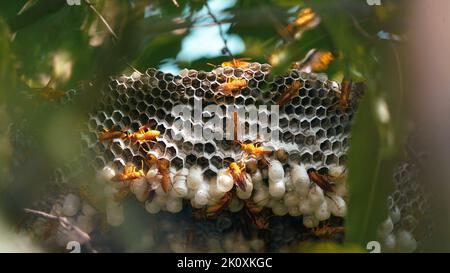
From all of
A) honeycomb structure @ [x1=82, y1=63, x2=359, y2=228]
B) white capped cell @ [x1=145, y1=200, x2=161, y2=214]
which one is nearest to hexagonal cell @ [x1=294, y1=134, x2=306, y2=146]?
honeycomb structure @ [x1=82, y1=63, x2=359, y2=228]

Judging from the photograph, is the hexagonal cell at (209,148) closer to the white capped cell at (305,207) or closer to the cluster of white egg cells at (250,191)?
the cluster of white egg cells at (250,191)

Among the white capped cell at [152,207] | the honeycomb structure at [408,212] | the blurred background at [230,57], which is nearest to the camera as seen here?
the blurred background at [230,57]

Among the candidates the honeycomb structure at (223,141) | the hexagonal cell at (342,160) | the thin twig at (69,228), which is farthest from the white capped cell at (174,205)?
the hexagonal cell at (342,160)

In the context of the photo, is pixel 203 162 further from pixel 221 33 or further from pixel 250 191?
pixel 221 33

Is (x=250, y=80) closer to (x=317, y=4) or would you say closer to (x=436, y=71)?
(x=317, y=4)

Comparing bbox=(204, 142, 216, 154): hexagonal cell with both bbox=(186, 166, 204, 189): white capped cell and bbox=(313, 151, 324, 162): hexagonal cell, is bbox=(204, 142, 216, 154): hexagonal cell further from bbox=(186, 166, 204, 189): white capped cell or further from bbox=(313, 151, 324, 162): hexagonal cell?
bbox=(313, 151, 324, 162): hexagonal cell
